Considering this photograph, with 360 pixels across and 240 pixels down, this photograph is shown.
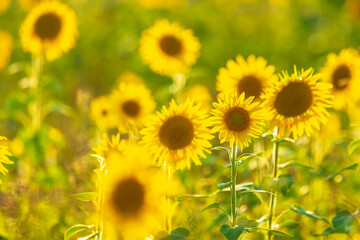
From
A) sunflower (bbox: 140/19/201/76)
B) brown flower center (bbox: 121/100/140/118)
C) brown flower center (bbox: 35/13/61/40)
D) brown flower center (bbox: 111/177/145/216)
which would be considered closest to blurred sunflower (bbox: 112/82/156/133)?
brown flower center (bbox: 121/100/140/118)

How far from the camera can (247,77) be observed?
7.89 feet

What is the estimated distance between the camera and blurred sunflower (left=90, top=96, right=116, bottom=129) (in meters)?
2.86

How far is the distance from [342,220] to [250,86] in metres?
0.83

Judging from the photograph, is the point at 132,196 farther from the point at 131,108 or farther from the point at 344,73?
the point at 344,73

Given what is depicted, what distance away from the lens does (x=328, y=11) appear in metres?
5.55

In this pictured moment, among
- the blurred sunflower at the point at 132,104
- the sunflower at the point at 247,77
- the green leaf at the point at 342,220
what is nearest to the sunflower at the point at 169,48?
the blurred sunflower at the point at 132,104

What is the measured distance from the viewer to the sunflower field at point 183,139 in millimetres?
1709

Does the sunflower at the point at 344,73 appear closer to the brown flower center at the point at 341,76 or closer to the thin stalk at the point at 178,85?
the brown flower center at the point at 341,76

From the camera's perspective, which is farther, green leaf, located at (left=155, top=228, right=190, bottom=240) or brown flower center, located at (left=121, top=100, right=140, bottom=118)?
brown flower center, located at (left=121, top=100, right=140, bottom=118)

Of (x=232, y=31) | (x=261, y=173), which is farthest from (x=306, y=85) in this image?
(x=232, y=31)

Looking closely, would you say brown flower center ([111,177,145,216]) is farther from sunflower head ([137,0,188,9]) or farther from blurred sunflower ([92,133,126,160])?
sunflower head ([137,0,188,9])

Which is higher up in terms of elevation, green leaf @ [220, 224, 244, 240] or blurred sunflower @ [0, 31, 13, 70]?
blurred sunflower @ [0, 31, 13, 70]

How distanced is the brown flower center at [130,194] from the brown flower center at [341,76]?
5.16ft

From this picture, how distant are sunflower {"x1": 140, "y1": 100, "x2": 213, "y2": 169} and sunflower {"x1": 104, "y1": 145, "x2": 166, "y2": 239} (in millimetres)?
362
